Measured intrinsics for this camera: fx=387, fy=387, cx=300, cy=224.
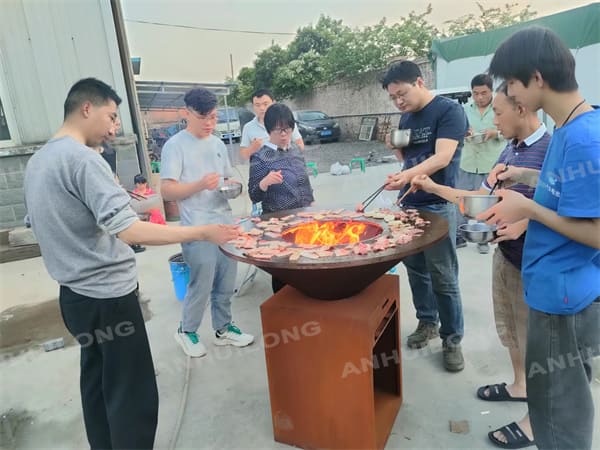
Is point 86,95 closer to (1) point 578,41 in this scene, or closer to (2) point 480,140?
(2) point 480,140

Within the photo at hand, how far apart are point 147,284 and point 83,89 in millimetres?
3355

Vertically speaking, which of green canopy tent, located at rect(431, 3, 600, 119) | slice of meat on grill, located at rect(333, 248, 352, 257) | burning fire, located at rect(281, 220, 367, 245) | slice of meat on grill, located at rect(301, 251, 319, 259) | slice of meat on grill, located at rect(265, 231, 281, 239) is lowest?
burning fire, located at rect(281, 220, 367, 245)

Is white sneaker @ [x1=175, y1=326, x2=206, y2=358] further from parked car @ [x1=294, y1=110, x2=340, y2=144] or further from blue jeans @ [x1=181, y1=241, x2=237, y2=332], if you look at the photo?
parked car @ [x1=294, y1=110, x2=340, y2=144]

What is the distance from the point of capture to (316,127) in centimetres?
1798

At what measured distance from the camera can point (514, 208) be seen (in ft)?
4.50

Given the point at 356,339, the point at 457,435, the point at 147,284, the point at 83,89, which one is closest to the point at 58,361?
the point at 147,284

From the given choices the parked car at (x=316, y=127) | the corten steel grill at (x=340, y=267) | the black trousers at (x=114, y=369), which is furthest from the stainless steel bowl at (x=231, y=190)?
the parked car at (x=316, y=127)

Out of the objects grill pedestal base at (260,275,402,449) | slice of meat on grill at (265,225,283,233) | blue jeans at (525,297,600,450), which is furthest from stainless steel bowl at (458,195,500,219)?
slice of meat on grill at (265,225,283,233)

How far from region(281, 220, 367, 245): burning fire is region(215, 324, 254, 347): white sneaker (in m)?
1.34

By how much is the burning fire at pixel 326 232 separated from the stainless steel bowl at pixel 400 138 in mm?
713

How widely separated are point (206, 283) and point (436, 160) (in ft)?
6.10

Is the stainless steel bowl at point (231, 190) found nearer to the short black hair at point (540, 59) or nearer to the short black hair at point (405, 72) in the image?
the short black hair at point (405, 72)

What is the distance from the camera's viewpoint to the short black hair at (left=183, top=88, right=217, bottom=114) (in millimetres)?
2674

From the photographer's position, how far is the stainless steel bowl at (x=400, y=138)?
8.66ft
